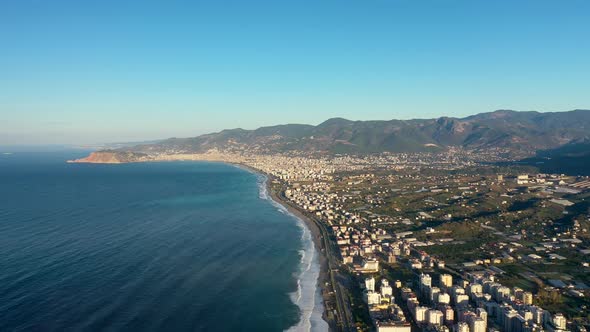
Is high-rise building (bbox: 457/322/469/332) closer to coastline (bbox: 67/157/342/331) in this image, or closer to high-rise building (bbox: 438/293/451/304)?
high-rise building (bbox: 438/293/451/304)

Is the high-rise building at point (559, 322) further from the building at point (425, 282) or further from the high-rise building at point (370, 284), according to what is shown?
the high-rise building at point (370, 284)

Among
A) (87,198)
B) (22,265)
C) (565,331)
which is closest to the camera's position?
(565,331)

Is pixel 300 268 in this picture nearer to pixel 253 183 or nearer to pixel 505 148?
pixel 253 183

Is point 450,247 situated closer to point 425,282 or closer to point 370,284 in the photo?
point 425,282

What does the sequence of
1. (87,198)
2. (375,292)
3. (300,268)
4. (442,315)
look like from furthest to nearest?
(87,198), (300,268), (375,292), (442,315)

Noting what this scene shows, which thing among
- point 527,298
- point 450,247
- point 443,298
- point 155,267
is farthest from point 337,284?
point 450,247

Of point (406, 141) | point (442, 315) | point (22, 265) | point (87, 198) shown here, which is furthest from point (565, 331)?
point (406, 141)

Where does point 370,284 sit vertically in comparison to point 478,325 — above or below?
above
